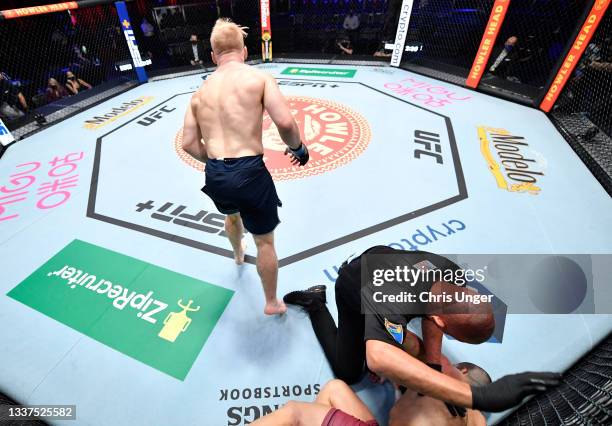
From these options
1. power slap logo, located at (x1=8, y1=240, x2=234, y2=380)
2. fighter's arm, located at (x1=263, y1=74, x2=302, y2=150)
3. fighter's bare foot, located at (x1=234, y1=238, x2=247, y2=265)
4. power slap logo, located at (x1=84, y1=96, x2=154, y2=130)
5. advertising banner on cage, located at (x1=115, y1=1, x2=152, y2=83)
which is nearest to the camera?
fighter's arm, located at (x1=263, y1=74, x2=302, y2=150)

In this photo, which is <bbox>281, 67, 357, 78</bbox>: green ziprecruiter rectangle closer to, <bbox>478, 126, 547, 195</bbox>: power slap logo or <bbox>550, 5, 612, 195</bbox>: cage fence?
<bbox>478, 126, 547, 195</bbox>: power slap logo

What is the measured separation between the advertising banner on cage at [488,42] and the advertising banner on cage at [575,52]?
1.11 metres

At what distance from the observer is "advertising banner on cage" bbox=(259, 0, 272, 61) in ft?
21.8

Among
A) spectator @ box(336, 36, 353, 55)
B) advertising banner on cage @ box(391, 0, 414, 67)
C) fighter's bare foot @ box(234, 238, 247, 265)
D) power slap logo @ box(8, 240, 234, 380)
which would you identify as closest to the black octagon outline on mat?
fighter's bare foot @ box(234, 238, 247, 265)

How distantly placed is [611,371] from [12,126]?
6.94m

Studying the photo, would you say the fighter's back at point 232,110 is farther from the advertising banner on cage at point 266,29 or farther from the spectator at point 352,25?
the spectator at point 352,25

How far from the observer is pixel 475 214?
2770 millimetres

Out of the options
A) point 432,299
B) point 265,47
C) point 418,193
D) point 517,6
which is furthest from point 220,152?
point 517,6

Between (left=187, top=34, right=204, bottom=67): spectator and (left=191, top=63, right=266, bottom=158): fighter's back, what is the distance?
6596 millimetres

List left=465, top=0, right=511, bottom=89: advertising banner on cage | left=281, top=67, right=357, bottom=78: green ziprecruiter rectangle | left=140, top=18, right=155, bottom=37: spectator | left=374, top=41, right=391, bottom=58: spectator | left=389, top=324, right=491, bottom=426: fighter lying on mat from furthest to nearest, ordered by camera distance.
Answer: left=140, top=18, right=155, bottom=37: spectator < left=374, top=41, right=391, bottom=58: spectator < left=281, top=67, right=357, bottom=78: green ziprecruiter rectangle < left=465, top=0, right=511, bottom=89: advertising banner on cage < left=389, top=324, right=491, bottom=426: fighter lying on mat

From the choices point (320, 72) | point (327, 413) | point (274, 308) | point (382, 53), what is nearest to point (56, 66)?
point (320, 72)

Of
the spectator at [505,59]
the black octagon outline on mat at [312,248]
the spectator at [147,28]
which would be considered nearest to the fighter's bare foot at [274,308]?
the black octagon outline on mat at [312,248]

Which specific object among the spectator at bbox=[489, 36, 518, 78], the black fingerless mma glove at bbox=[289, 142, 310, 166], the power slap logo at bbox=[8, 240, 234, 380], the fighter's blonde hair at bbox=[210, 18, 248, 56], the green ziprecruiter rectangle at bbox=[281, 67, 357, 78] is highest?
the fighter's blonde hair at bbox=[210, 18, 248, 56]

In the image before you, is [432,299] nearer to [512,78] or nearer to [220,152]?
[220,152]
